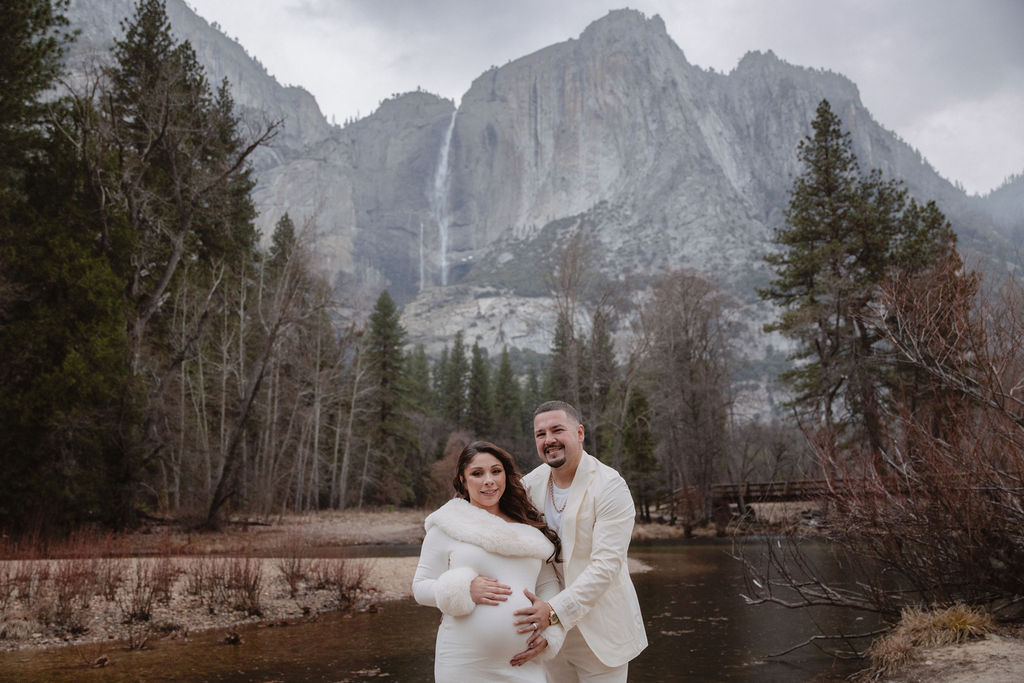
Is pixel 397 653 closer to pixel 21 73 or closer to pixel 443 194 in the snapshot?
pixel 21 73

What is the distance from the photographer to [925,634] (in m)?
7.26

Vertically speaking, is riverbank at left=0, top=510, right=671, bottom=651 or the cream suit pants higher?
the cream suit pants

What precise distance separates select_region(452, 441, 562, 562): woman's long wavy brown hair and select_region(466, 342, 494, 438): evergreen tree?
157 ft

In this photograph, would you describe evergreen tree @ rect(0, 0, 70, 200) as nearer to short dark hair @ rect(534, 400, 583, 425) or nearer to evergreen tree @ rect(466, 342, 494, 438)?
short dark hair @ rect(534, 400, 583, 425)

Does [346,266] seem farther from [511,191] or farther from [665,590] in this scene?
[665,590]

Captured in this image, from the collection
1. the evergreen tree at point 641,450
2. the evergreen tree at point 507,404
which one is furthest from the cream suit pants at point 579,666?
the evergreen tree at point 507,404

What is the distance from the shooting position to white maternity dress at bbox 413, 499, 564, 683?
9.56 ft

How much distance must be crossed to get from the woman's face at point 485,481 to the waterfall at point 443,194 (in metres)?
168

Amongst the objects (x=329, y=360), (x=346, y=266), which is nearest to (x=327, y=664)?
(x=329, y=360)

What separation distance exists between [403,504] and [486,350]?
3007 inches

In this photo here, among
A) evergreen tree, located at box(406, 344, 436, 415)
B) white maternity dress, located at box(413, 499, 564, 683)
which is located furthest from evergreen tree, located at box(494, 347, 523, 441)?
white maternity dress, located at box(413, 499, 564, 683)

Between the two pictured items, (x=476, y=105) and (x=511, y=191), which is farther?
(x=476, y=105)

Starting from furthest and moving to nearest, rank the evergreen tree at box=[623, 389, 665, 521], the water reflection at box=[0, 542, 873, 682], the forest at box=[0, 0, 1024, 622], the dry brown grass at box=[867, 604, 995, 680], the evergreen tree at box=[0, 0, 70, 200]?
the evergreen tree at box=[623, 389, 665, 521]
the evergreen tree at box=[0, 0, 70, 200]
the forest at box=[0, 0, 1024, 622]
the water reflection at box=[0, 542, 873, 682]
the dry brown grass at box=[867, 604, 995, 680]

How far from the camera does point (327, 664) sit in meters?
7.89
